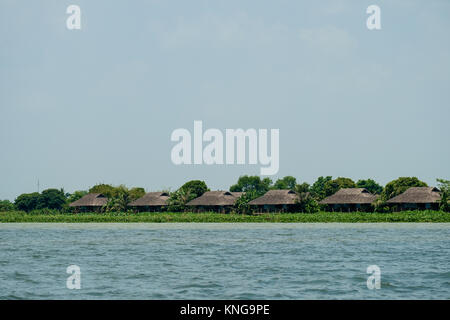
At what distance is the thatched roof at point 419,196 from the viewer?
51375 millimetres

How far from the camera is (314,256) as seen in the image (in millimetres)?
19734

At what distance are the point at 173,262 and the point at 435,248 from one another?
35.0 feet

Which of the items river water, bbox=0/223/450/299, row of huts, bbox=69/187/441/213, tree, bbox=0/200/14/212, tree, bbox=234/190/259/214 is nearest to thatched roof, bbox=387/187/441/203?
row of huts, bbox=69/187/441/213

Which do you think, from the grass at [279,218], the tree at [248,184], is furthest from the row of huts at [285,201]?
the tree at [248,184]

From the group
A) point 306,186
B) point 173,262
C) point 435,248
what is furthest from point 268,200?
point 173,262

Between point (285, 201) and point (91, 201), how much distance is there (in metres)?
24.0

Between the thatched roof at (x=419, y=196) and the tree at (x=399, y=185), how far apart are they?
231 centimetres

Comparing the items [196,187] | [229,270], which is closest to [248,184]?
[196,187]

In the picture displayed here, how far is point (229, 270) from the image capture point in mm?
16000

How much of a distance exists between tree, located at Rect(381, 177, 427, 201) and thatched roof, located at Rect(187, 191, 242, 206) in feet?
50.3

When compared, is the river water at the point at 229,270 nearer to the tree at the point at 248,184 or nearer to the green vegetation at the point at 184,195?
the green vegetation at the point at 184,195

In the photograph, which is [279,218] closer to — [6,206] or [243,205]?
[243,205]

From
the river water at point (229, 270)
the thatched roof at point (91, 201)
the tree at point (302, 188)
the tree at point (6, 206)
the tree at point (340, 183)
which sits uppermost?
the tree at point (340, 183)
